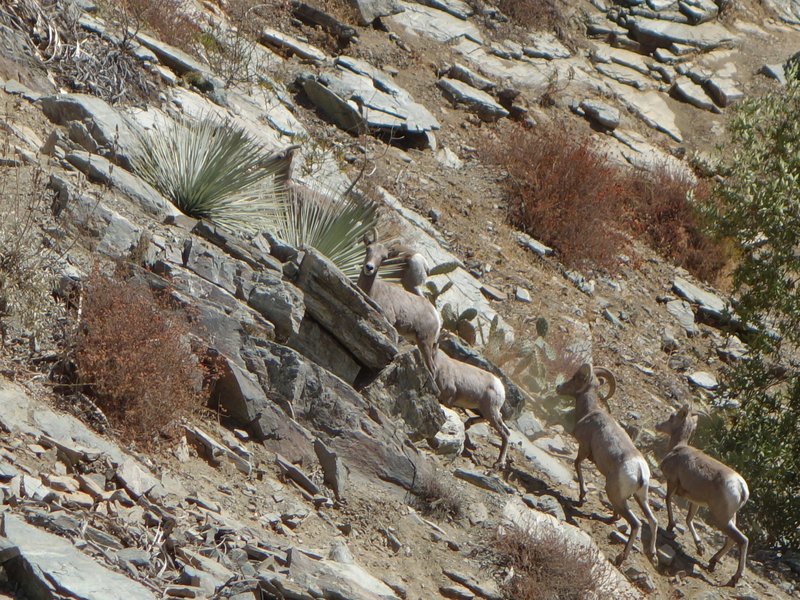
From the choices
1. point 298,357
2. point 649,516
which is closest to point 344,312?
point 298,357

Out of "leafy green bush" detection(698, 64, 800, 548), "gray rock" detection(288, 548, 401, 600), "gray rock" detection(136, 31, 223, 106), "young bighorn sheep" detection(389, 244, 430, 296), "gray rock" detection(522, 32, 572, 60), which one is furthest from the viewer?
"gray rock" detection(522, 32, 572, 60)

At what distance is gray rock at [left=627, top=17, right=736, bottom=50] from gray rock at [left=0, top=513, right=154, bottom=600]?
22.7 metres

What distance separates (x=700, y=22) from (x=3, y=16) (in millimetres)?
19249

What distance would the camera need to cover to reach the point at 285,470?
7.19 metres

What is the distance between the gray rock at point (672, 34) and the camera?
24.7m

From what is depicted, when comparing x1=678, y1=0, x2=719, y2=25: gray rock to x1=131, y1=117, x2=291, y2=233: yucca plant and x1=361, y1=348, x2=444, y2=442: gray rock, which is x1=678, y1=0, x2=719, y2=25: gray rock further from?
x1=361, y1=348, x2=444, y2=442: gray rock

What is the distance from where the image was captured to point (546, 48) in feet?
74.6

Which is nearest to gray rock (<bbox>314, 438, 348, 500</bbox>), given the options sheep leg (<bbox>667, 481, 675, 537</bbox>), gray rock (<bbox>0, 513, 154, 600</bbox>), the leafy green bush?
gray rock (<bbox>0, 513, 154, 600</bbox>)

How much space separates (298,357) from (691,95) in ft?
59.1

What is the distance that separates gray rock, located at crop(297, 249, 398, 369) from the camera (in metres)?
8.41

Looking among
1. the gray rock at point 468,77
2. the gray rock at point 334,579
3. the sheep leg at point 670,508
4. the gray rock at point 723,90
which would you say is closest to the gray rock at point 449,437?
the sheep leg at point 670,508

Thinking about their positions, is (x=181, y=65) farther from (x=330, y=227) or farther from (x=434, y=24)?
(x=434, y=24)

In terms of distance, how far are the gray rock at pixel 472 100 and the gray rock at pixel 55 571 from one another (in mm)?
15257

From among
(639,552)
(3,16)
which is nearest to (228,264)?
(639,552)
